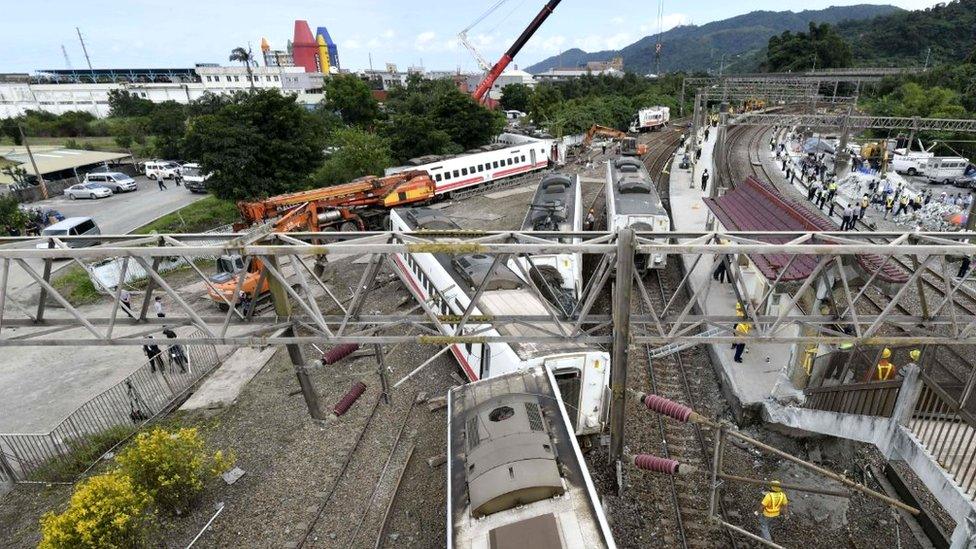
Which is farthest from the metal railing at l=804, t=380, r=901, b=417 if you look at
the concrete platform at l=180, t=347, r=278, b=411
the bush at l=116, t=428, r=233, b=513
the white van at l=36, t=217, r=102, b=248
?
the white van at l=36, t=217, r=102, b=248

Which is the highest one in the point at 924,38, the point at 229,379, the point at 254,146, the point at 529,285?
the point at 924,38

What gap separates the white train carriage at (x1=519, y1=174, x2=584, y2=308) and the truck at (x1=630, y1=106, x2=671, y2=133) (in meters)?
39.5

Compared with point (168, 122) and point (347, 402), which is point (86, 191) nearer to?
point (168, 122)

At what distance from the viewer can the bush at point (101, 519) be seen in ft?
25.0

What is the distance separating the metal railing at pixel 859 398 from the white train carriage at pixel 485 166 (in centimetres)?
2363

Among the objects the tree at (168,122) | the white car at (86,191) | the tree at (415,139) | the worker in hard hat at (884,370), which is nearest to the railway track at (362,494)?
the worker in hard hat at (884,370)

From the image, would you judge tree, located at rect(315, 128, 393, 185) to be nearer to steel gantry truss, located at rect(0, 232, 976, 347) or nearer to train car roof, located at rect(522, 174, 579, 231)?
train car roof, located at rect(522, 174, 579, 231)

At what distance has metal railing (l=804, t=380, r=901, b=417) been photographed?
816 centimetres

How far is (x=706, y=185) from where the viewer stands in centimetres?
3155

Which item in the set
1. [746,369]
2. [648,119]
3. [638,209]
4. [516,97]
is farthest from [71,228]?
[516,97]

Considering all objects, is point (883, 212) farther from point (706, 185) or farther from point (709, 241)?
point (709, 241)

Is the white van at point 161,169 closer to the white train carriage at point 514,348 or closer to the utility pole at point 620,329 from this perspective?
the white train carriage at point 514,348

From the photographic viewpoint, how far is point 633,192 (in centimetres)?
2067

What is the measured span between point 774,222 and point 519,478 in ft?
42.2
